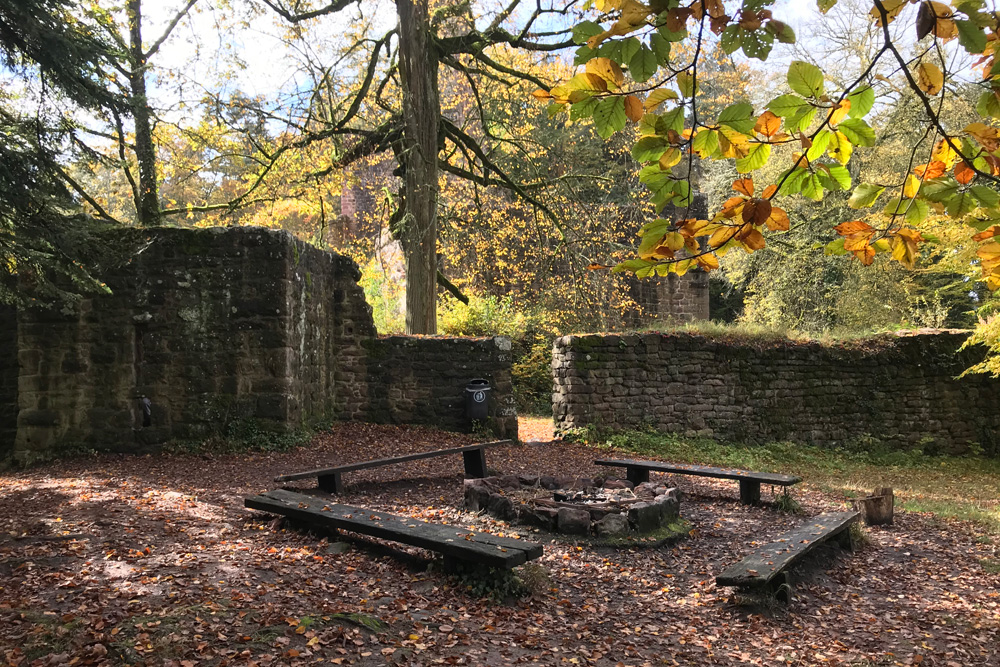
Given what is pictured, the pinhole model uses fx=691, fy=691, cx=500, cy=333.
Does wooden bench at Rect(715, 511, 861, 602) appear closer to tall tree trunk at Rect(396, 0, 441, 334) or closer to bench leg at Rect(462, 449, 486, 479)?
bench leg at Rect(462, 449, 486, 479)

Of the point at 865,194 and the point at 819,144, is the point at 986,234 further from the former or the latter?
the point at 819,144

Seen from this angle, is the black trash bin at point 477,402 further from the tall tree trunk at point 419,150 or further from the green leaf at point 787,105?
the green leaf at point 787,105

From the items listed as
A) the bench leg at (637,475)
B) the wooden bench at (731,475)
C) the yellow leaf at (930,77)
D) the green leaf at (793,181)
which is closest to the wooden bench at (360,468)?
the wooden bench at (731,475)

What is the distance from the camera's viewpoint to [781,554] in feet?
15.6

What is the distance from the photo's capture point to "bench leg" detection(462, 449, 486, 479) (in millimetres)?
7746

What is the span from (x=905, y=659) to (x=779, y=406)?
29.0ft

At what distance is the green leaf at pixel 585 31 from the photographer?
5.62 ft

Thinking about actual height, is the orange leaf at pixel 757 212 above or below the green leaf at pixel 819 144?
below

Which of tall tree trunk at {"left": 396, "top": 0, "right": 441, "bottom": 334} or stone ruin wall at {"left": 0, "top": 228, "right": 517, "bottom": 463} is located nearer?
stone ruin wall at {"left": 0, "top": 228, "right": 517, "bottom": 463}

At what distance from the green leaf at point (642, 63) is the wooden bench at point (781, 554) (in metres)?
3.53

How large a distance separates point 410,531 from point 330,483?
2.72 metres

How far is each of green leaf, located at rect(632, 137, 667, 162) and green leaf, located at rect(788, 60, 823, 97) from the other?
345 millimetres

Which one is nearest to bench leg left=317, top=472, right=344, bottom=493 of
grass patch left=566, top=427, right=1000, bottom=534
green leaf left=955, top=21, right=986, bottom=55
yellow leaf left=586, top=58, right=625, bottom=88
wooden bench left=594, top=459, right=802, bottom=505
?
wooden bench left=594, top=459, right=802, bottom=505

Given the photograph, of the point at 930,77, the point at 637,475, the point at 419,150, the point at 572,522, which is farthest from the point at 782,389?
the point at 930,77
